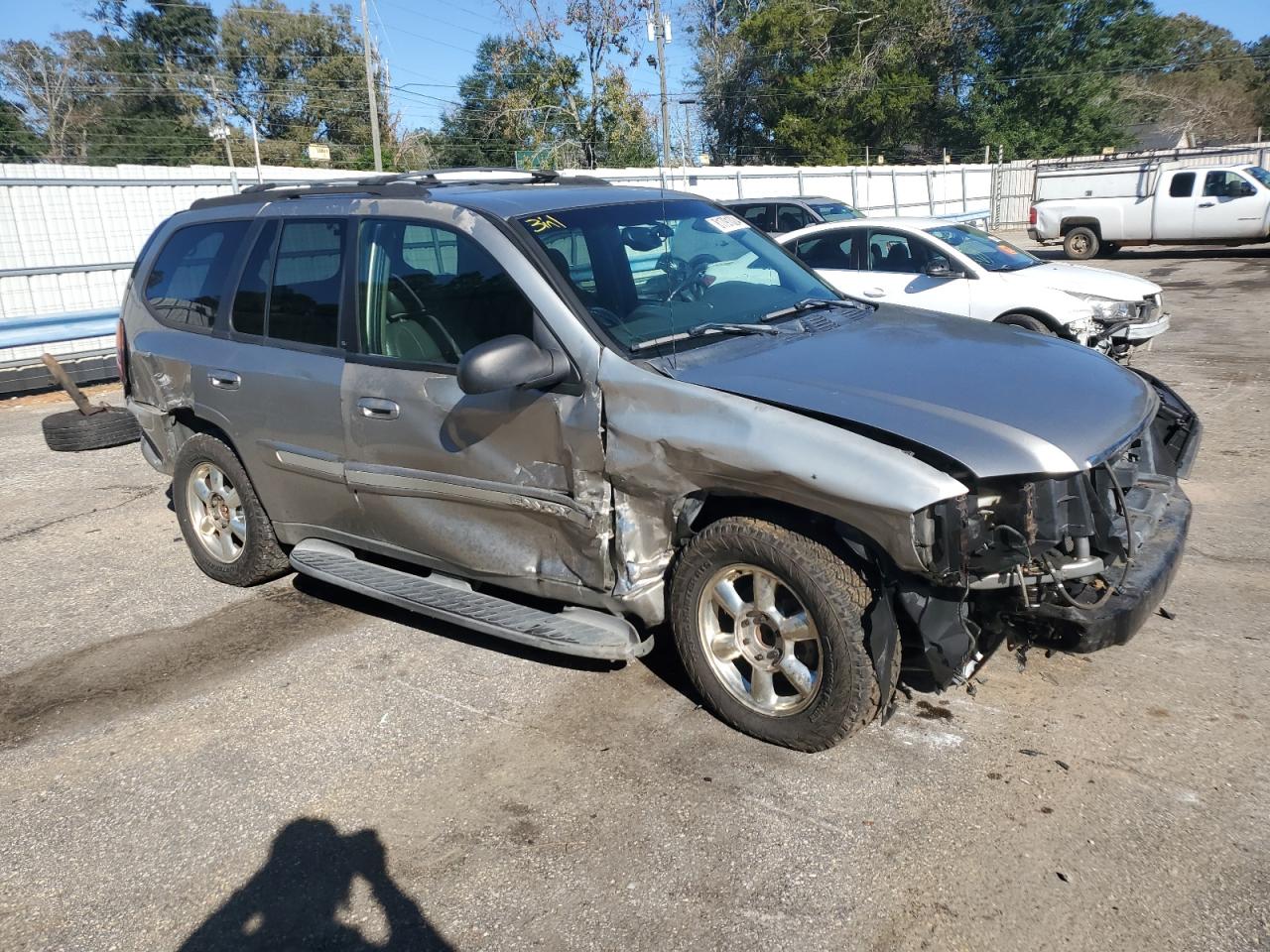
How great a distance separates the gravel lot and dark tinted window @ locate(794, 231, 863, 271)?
642 cm

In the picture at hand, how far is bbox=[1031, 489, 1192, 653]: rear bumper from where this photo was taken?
10.8 feet

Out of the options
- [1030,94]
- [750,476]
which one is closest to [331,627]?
[750,476]

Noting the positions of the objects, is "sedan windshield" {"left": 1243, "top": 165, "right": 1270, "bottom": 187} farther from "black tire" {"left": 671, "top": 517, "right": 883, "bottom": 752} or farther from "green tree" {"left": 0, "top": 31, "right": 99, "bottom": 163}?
"green tree" {"left": 0, "top": 31, "right": 99, "bottom": 163}

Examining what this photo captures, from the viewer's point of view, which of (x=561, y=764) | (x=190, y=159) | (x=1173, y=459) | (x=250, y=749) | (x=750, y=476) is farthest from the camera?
(x=190, y=159)

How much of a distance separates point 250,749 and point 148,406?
8.58 feet

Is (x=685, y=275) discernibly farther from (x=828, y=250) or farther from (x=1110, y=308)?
(x=828, y=250)

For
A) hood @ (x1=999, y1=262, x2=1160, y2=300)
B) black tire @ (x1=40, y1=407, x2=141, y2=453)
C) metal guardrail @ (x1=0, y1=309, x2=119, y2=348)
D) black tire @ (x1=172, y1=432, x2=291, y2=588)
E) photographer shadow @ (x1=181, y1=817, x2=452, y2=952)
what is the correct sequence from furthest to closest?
1. metal guardrail @ (x1=0, y1=309, x2=119, y2=348)
2. hood @ (x1=999, y1=262, x2=1160, y2=300)
3. black tire @ (x1=40, y1=407, x2=141, y2=453)
4. black tire @ (x1=172, y1=432, x2=291, y2=588)
5. photographer shadow @ (x1=181, y1=817, x2=452, y2=952)

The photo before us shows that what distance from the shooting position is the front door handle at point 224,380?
5.16 metres

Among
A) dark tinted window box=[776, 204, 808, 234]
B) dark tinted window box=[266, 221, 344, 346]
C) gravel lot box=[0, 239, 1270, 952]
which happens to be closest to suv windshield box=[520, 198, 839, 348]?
dark tinted window box=[266, 221, 344, 346]

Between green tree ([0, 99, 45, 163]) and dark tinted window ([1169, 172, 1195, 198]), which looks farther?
green tree ([0, 99, 45, 163])

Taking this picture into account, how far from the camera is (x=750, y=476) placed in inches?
137

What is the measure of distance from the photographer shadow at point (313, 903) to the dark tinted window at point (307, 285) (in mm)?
2230

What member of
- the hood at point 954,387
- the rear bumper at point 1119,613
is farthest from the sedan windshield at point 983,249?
the rear bumper at point 1119,613

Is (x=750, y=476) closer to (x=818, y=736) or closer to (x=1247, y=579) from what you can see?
(x=818, y=736)
